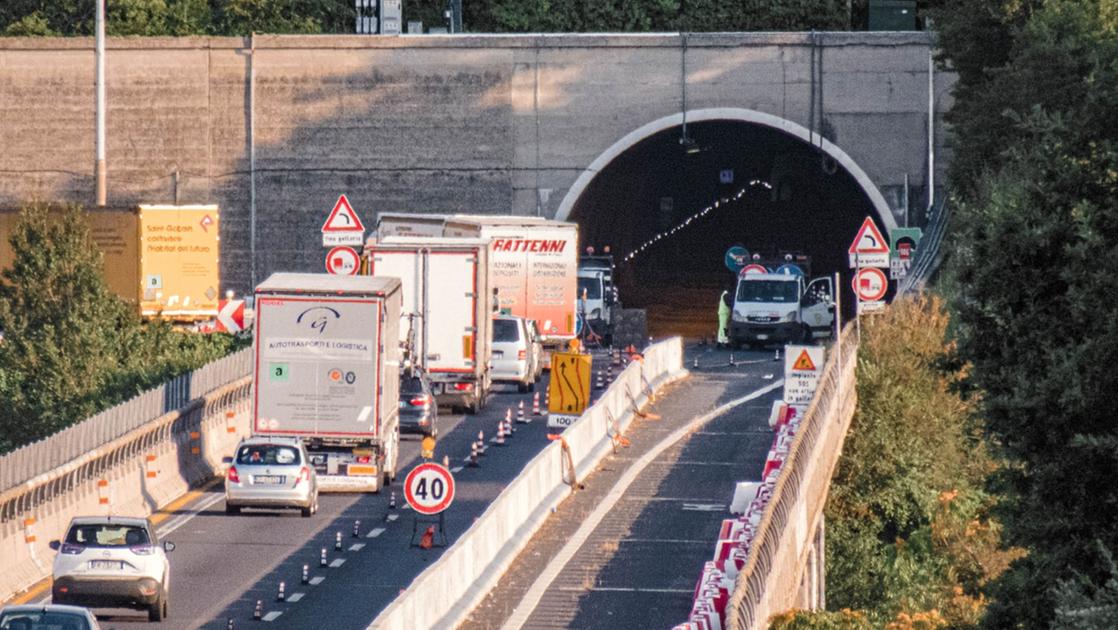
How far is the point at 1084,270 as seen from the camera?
18.0m

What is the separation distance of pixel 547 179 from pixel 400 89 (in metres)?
5.09

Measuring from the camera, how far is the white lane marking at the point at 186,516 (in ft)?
112

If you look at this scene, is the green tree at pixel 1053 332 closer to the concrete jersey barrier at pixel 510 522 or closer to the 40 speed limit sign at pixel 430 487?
the concrete jersey barrier at pixel 510 522

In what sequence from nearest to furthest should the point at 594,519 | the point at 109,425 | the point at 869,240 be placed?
the point at 594,519 → the point at 109,425 → the point at 869,240

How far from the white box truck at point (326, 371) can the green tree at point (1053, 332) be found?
18.8m

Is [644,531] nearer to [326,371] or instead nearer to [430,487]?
[430,487]

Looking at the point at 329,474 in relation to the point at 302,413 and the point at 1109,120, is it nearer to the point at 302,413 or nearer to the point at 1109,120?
the point at 302,413

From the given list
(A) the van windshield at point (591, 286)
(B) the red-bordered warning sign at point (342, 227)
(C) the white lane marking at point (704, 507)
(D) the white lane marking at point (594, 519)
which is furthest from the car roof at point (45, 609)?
(A) the van windshield at point (591, 286)

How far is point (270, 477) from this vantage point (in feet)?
115

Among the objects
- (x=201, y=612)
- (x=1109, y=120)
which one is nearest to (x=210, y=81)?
(x=201, y=612)

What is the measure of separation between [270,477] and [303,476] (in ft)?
Answer: 1.69

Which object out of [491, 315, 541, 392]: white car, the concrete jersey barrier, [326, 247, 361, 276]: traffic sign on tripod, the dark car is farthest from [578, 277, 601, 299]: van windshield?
[326, 247, 361, 276]: traffic sign on tripod

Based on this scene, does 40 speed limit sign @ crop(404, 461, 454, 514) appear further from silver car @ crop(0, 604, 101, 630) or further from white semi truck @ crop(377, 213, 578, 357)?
white semi truck @ crop(377, 213, 578, 357)

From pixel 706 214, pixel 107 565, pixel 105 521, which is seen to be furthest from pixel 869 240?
pixel 706 214
